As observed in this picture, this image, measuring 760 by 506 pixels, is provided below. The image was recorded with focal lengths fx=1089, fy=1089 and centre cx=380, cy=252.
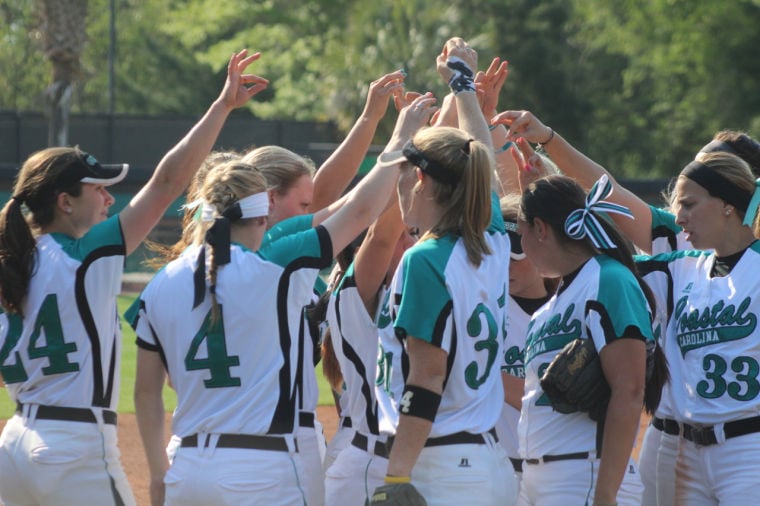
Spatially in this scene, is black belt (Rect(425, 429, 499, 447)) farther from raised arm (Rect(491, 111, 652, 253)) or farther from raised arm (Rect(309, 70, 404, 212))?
raised arm (Rect(309, 70, 404, 212))

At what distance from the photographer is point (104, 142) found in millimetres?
26625

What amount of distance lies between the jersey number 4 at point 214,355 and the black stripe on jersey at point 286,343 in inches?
6.1

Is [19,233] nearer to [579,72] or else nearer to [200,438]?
[200,438]

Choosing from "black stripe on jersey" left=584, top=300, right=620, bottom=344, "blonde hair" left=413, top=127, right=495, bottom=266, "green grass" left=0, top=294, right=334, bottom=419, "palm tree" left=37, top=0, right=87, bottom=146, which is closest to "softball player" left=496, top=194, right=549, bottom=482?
"black stripe on jersey" left=584, top=300, right=620, bottom=344

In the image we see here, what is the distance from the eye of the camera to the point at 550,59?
33312 millimetres

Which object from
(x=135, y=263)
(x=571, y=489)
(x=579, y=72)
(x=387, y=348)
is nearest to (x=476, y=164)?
(x=387, y=348)

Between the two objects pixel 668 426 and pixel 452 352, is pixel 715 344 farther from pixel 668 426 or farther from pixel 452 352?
pixel 452 352

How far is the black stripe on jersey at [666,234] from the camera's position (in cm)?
445

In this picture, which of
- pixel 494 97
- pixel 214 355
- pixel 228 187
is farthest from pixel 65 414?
pixel 494 97

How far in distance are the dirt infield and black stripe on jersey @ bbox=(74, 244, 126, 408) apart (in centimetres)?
328

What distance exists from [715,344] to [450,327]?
3.78 ft

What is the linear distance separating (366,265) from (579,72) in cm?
3141

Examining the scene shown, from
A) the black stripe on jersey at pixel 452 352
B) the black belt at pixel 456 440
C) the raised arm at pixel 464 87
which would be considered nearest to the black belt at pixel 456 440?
the black belt at pixel 456 440

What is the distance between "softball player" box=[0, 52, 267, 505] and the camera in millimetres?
3711
